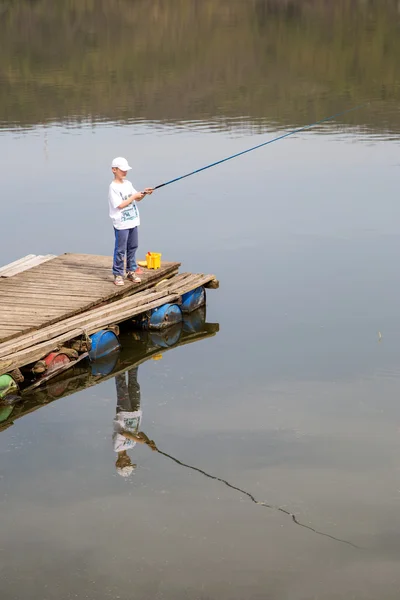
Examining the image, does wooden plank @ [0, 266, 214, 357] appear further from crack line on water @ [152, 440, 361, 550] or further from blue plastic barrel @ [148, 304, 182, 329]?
crack line on water @ [152, 440, 361, 550]

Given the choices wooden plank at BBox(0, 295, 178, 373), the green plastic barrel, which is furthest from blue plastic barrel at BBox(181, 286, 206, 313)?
the green plastic barrel

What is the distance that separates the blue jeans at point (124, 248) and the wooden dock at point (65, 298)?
251 mm

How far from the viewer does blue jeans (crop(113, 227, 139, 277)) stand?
15.5 m

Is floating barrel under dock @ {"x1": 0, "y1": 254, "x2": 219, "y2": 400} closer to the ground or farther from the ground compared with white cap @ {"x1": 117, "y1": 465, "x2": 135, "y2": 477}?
farther from the ground

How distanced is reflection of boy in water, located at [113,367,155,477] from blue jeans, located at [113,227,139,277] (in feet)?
6.49

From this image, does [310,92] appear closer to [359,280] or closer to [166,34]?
[166,34]

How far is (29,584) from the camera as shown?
9273 mm

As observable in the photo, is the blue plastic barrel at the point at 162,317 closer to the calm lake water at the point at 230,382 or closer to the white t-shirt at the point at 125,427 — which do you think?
the calm lake water at the point at 230,382

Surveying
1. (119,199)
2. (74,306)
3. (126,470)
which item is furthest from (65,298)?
(126,470)

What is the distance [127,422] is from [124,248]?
3.65 meters

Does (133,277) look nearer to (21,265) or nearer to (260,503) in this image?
(21,265)

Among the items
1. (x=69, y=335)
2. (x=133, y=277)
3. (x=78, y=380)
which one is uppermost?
(x=133, y=277)

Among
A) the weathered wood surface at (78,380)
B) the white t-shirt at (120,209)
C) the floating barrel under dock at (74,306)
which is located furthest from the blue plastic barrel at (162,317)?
the white t-shirt at (120,209)

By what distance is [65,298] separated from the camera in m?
15.2
